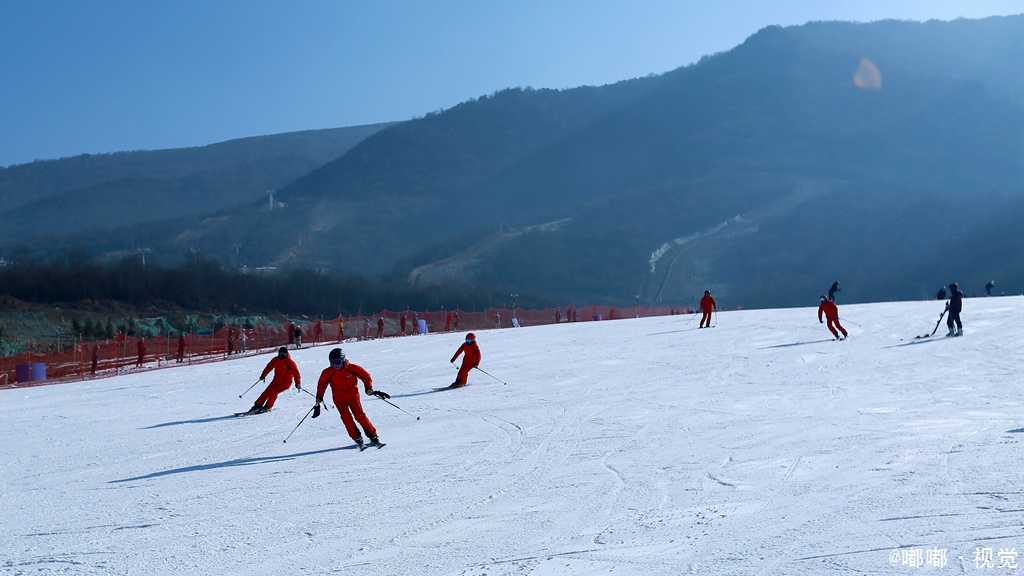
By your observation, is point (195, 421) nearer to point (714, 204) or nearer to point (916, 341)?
point (916, 341)

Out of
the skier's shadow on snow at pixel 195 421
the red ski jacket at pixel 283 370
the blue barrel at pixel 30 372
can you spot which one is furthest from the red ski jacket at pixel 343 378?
the blue barrel at pixel 30 372

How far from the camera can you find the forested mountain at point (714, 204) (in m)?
101

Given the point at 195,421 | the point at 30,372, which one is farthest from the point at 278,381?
the point at 30,372

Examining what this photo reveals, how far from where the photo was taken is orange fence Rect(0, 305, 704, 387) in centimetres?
2653

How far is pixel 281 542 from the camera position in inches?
288

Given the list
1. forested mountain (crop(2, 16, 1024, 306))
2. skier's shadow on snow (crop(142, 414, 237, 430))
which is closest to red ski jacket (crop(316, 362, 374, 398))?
skier's shadow on snow (crop(142, 414, 237, 430))

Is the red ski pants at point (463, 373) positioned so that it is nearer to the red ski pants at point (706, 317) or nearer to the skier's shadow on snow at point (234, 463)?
the skier's shadow on snow at point (234, 463)

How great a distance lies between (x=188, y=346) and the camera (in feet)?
103

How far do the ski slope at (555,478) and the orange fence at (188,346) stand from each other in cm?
767

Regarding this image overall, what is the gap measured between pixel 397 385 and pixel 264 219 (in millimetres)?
139391

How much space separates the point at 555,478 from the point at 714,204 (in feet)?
401

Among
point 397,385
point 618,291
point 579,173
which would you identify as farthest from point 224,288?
point 579,173

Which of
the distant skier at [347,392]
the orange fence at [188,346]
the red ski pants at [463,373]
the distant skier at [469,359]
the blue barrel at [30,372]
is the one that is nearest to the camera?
the distant skier at [347,392]

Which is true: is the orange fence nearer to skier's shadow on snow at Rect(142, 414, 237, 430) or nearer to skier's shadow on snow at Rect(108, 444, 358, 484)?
skier's shadow on snow at Rect(142, 414, 237, 430)
